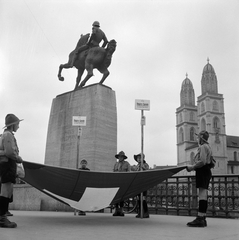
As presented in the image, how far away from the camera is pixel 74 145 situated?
441 inches

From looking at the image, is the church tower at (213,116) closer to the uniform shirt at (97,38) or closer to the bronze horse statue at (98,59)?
the bronze horse statue at (98,59)

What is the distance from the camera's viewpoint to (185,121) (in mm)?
125875

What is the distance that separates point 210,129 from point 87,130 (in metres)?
97.0

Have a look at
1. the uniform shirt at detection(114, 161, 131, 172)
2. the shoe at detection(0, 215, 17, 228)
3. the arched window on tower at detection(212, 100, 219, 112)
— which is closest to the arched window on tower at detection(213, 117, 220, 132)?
the arched window on tower at detection(212, 100, 219, 112)

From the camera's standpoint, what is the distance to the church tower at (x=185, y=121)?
392ft

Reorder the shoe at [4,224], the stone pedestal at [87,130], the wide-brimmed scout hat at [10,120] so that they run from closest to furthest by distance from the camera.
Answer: the shoe at [4,224], the wide-brimmed scout hat at [10,120], the stone pedestal at [87,130]

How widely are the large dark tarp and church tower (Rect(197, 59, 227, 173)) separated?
96.3 metres

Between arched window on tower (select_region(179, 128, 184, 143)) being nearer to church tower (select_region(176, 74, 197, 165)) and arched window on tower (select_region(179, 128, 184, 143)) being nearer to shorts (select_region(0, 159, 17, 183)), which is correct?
church tower (select_region(176, 74, 197, 165))

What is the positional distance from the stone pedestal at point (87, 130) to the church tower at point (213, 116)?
300ft

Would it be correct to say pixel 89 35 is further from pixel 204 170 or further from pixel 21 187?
pixel 204 170

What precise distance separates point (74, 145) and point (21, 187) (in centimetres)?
216

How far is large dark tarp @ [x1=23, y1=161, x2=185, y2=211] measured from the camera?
5363 millimetres

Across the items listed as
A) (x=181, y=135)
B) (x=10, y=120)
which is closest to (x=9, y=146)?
(x=10, y=120)

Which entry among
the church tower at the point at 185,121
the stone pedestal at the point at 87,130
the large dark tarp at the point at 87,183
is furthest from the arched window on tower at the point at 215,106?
the large dark tarp at the point at 87,183
